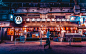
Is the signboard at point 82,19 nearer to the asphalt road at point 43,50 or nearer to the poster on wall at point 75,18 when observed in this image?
the poster on wall at point 75,18

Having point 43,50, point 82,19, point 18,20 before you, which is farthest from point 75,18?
point 18,20

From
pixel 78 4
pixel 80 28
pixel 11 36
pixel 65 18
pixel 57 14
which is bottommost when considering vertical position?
pixel 11 36

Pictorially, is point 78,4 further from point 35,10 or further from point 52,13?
point 35,10

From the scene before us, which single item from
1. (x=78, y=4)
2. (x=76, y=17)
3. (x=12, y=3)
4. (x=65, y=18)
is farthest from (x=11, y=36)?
(x=78, y=4)

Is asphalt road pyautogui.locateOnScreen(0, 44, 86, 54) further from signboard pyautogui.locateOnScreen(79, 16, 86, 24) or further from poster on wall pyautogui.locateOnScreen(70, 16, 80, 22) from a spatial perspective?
signboard pyautogui.locateOnScreen(79, 16, 86, 24)

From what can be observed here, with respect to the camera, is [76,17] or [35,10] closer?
[76,17]

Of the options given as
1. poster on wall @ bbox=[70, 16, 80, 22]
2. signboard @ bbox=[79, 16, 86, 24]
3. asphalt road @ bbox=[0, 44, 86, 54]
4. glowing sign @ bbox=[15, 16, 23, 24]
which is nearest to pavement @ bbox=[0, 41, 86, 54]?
asphalt road @ bbox=[0, 44, 86, 54]

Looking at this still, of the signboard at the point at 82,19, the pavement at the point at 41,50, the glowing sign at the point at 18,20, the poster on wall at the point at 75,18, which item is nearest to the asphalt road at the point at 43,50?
the pavement at the point at 41,50

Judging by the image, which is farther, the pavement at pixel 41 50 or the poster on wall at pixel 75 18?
the poster on wall at pixel 75 18

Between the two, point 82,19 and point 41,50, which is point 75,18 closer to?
point 82,19

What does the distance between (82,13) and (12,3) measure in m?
14.9

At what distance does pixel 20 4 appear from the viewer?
14562mm

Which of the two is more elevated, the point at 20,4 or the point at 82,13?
the point at 20,4

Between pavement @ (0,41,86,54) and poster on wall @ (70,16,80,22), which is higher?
poster on wall @ (70,16,80,22)
